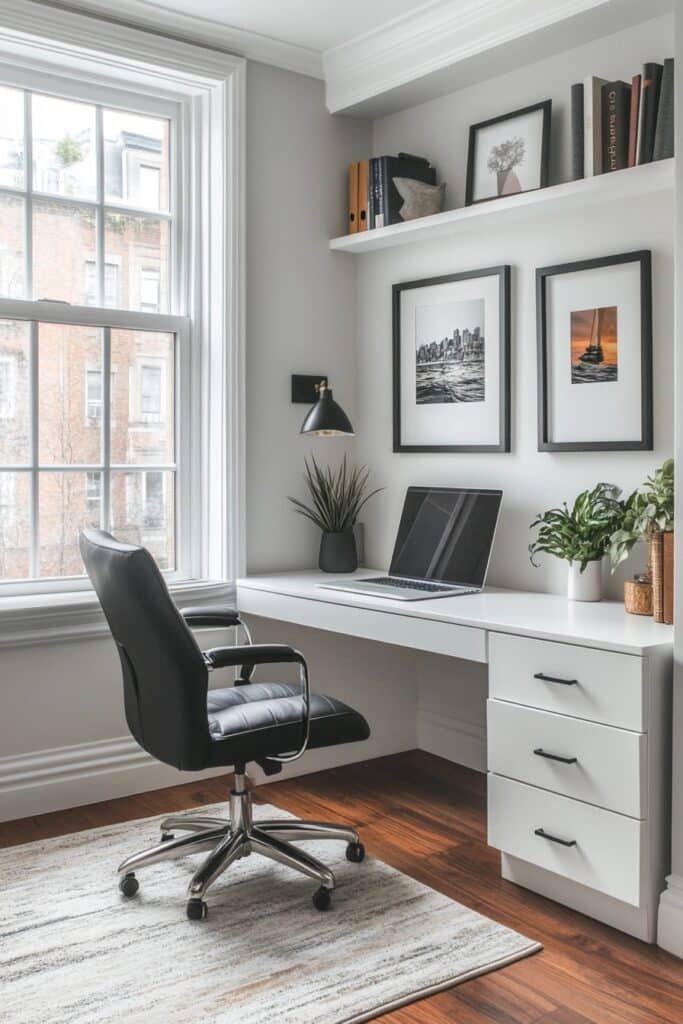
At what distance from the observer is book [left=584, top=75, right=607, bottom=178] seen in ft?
9.13

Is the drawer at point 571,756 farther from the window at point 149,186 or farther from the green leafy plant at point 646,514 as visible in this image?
the window at point 149,186

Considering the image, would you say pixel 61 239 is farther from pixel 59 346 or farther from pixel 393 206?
pixel 393 206

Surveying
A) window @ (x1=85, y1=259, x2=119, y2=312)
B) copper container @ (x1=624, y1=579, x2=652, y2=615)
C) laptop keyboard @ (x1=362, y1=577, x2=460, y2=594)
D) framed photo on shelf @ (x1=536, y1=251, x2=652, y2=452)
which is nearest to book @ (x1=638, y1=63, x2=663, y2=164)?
framed photo on shelf @ (x1=536, y1=251, x2=652, y2=452)

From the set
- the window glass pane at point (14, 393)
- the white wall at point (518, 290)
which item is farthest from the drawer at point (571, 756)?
the window glass pane at point (14, 393)

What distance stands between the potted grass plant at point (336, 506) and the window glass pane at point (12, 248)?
1.17 m

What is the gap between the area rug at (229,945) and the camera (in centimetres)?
202

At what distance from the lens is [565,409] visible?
303 centimetres

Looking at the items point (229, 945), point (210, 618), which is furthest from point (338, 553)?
point (229, 945)

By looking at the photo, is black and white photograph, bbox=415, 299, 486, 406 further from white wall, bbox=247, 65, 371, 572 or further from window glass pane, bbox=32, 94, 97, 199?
window glass pane, bbox=32, 94, 97, 199

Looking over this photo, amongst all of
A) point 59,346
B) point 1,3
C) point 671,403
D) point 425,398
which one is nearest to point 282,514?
point 425,398

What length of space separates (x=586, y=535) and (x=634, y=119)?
1.15 m

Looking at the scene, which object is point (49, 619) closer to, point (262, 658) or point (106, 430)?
point (106, 430)

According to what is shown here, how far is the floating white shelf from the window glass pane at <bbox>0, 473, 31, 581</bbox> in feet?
4.72

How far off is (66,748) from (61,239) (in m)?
1.64
